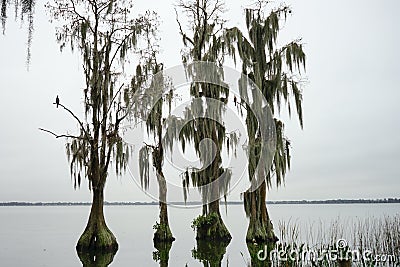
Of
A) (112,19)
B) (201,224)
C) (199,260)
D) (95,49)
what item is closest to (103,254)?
(199,260)

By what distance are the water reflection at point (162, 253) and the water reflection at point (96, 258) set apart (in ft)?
4.46

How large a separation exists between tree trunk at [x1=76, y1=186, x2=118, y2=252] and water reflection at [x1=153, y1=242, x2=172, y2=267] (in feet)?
5.05

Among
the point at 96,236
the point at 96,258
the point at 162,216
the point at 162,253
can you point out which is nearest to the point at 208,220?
the point at 162,216

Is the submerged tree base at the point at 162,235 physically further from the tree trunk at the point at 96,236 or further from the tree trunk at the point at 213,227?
the tree trunk at the point at 96,236

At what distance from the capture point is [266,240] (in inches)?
663

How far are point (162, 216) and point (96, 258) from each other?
A: 232 inches

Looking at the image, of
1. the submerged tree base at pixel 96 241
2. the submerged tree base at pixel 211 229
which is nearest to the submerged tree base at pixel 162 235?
the submerged tree base at pixel 211 229

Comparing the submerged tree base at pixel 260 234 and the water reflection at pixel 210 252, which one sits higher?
the submerged tree base at pixel 260 234

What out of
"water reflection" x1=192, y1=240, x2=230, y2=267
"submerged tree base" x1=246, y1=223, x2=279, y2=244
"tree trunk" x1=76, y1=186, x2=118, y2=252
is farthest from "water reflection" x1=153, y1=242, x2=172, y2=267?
"submerged tree base" x1=246, y1=223, x2=279, y2=244

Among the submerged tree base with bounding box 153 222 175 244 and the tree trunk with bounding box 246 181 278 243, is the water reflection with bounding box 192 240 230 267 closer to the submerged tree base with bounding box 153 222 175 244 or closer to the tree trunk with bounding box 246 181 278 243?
the tree trunk with bounding box 246 181 278 243

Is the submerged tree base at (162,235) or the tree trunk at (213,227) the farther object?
the submerged tree base at (162,235)

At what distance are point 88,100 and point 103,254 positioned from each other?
5.40 m

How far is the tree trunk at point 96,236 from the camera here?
50.0 feet

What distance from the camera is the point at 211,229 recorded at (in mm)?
18766
